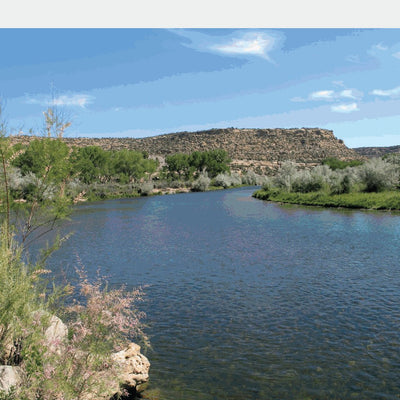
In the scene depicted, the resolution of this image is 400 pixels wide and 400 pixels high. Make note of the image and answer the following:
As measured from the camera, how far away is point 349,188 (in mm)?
50219

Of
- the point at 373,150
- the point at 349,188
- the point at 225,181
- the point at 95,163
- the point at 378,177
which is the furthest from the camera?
the point at 373,150

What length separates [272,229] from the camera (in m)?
30.6

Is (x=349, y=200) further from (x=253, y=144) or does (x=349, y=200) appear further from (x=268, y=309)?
(x=253, y=144)

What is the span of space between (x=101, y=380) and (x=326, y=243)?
1926 centimetres

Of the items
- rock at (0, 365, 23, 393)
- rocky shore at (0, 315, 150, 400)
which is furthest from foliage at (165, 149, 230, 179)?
rock at (0, 365, 23, 393)

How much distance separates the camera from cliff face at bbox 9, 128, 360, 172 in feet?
499

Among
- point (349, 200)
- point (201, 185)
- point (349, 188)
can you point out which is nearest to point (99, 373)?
point (349, 200)

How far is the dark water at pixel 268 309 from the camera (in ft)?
29.4

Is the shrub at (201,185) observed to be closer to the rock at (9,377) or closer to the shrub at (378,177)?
the shrub at (378,177)

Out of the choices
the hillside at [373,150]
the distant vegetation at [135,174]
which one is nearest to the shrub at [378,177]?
the distant vegetation at [135,174]

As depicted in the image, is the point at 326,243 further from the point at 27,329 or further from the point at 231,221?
the point at 27,329

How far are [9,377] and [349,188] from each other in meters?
49.0

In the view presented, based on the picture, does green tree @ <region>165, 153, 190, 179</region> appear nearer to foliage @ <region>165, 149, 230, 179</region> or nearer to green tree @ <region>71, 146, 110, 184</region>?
foliage @ <region>165, 149, 230, 179</region>

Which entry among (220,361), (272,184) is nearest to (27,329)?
(220,361)
